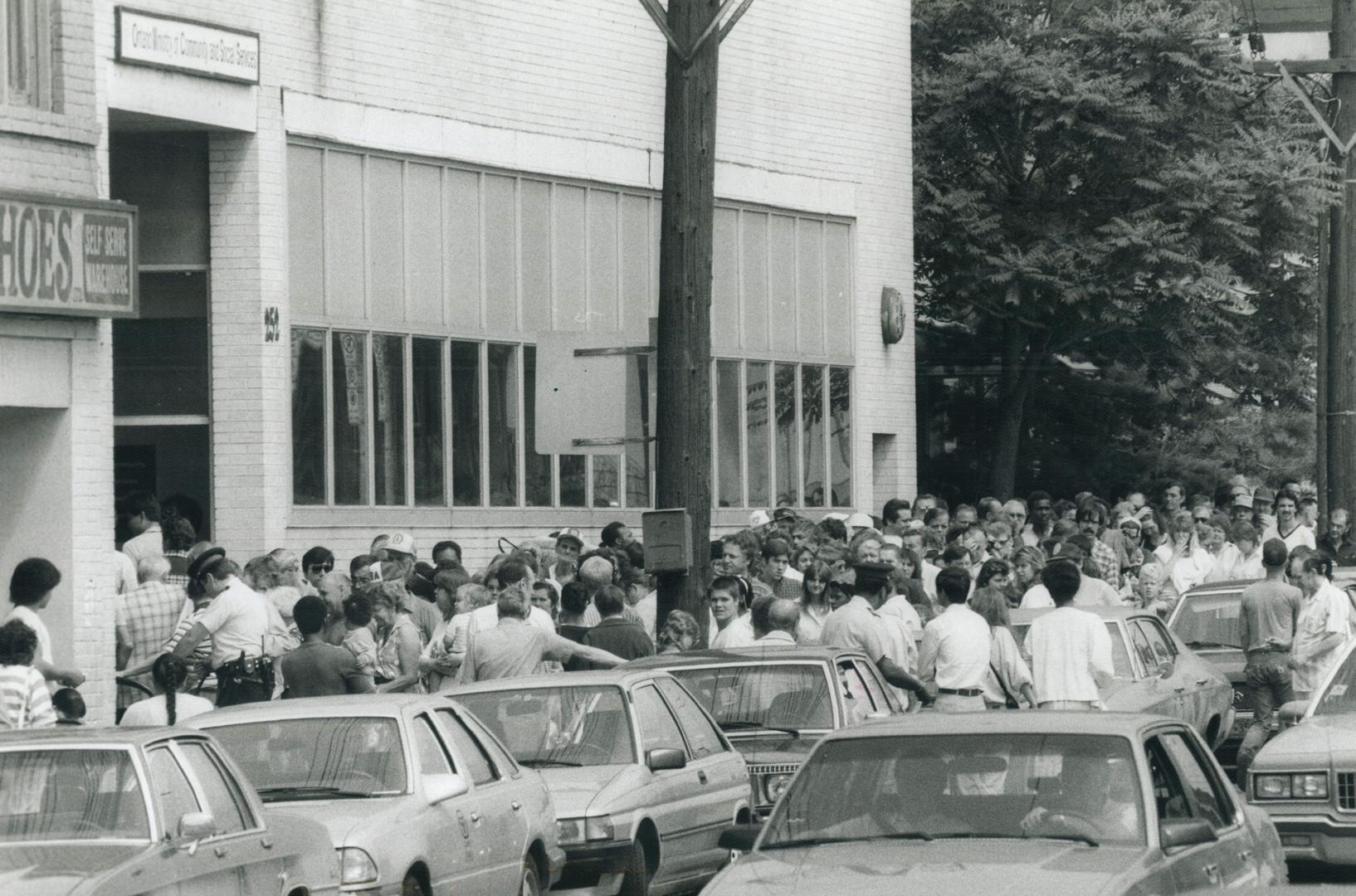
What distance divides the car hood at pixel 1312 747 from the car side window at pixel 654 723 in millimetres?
2870

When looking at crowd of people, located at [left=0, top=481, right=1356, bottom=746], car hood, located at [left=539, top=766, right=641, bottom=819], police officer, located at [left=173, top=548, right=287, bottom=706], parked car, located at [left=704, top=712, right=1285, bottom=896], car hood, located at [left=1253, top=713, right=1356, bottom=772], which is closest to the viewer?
parked car, located at [left=704, top=712, right=1285, bottom=896]

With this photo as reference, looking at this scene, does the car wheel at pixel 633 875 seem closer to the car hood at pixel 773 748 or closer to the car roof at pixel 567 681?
the car roof at pixel 567 681

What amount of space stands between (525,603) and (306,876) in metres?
4.73

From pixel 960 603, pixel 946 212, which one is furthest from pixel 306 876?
pixel 946 212

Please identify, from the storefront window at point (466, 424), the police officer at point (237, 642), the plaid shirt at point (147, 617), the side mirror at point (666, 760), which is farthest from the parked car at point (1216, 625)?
the side mirror at point (666, 760)

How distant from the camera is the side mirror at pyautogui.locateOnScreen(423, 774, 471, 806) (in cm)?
1016

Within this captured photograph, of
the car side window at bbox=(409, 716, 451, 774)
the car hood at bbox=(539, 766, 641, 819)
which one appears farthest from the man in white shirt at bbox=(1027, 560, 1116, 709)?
the car side window at bbox=(409, 716, 451, 774)

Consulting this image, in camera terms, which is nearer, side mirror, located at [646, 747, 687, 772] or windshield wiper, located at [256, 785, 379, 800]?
windshield wiper, located at [256, 785, 379, 800]

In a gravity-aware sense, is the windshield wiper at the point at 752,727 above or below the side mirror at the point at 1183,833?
below

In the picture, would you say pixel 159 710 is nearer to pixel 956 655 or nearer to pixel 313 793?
pixel 313 793

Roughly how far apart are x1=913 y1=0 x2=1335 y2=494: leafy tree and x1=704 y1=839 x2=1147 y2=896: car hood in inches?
915

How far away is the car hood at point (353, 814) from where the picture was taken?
31.6 feet

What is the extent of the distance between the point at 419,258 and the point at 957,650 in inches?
406

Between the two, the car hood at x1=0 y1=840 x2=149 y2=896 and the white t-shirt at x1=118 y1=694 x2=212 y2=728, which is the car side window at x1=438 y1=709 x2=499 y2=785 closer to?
the white t-shirt at x1=118 y1=694 x2=212 y2=728
